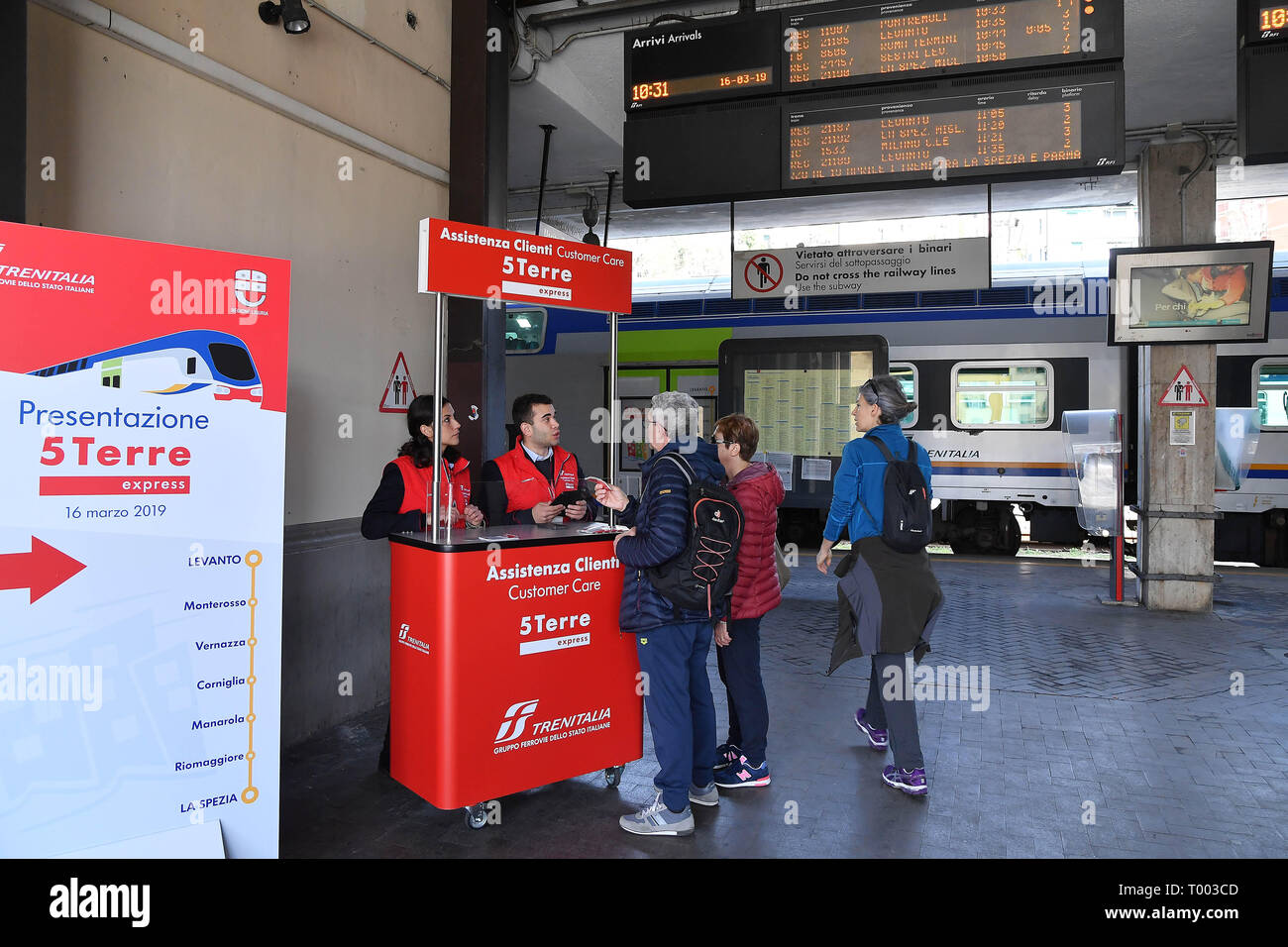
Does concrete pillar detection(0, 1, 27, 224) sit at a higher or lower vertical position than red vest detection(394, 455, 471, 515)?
higher

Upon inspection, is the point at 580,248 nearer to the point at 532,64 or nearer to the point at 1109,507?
the point at 532,64

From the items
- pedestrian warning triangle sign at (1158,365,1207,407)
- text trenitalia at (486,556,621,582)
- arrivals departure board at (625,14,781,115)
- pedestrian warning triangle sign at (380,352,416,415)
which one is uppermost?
arrivals departure board at (625,14,781,115)

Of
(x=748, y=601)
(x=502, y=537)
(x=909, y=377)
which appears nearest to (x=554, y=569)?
(x=502, y=537)

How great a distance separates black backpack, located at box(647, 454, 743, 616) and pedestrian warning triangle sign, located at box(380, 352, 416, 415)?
7.57 ft

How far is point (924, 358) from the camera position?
10109 mm

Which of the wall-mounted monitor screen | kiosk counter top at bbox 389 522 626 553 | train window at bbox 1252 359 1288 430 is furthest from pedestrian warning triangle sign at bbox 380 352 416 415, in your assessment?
train window at bbox 1252 359 1288 430

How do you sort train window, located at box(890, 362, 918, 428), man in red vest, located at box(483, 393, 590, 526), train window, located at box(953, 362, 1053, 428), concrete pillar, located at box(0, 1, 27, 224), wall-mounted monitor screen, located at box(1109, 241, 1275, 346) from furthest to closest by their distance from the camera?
train window, located at box(890, 362, 918, 428)
train window, located at box(953, 362, 1053, 428)
wall-mounted monitor screen, located at box(1109, 241, 1275, 346)
man in red vest, located at box(483, 393, 590, 526)
concrete pillar, located at box(0, 1, 27, 224)

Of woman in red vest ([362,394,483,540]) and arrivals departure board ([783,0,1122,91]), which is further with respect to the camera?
arrivals departure board ([783,0,1122,91])

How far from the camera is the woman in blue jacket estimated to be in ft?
12.3

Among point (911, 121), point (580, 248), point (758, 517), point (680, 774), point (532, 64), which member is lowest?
point (680, 774)

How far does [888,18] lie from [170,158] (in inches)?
137

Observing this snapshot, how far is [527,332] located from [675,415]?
27.6 ft

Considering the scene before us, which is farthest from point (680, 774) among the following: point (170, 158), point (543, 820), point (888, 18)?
point (888, 18)

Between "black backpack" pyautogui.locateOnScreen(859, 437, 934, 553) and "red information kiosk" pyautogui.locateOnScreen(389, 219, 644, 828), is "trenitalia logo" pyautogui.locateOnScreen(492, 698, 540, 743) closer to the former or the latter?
"red information kiosk" pyautogui.locateOnScreen(389, 219, 644, 828)
